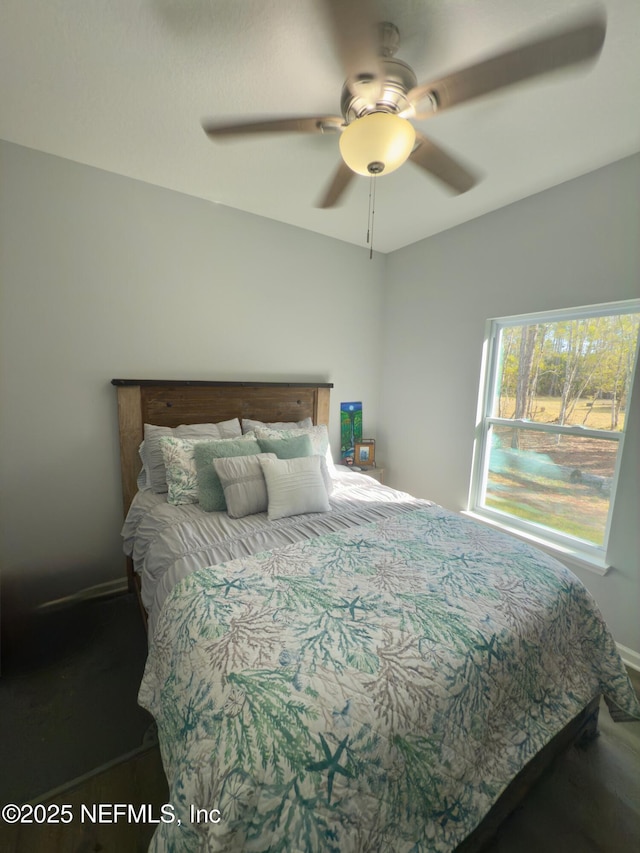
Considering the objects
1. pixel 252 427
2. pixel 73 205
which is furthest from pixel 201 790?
pixel 73 205

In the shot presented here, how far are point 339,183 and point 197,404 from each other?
Result: 1610 mm

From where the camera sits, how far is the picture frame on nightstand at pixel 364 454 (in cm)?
324

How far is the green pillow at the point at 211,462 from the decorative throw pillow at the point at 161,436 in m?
0.24

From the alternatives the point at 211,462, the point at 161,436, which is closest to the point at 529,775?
the point at 211,462

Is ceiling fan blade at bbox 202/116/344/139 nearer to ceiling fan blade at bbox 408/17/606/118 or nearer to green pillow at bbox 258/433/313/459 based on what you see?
ceiling fan blade at bbox 408/17/606/118

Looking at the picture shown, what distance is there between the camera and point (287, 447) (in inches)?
83.0

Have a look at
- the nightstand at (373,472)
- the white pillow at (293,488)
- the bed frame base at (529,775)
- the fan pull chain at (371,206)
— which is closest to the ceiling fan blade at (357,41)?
the fan pull chain at (371,206)

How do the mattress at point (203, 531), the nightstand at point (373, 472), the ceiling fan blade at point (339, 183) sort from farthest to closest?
the nightstand at point (373, 472) < the ceiling fan blade at point (339, 183) < the mattress at point (203, 531)

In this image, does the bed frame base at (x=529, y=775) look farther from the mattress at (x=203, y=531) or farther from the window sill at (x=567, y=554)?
the mattress at (x=203, y=531)

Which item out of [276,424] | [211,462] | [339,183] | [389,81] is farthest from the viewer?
[276,424]

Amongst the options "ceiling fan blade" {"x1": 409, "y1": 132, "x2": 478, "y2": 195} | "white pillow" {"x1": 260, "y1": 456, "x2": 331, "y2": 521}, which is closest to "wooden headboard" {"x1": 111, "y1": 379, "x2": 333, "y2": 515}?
"white pillow" {"x1": 260, "y1": 456, "x2": 331, "y2": 521}

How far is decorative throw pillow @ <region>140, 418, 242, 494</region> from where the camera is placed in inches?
82.1

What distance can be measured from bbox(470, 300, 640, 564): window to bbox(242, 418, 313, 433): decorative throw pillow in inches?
52.9

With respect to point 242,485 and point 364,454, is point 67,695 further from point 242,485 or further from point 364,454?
point 364,454
